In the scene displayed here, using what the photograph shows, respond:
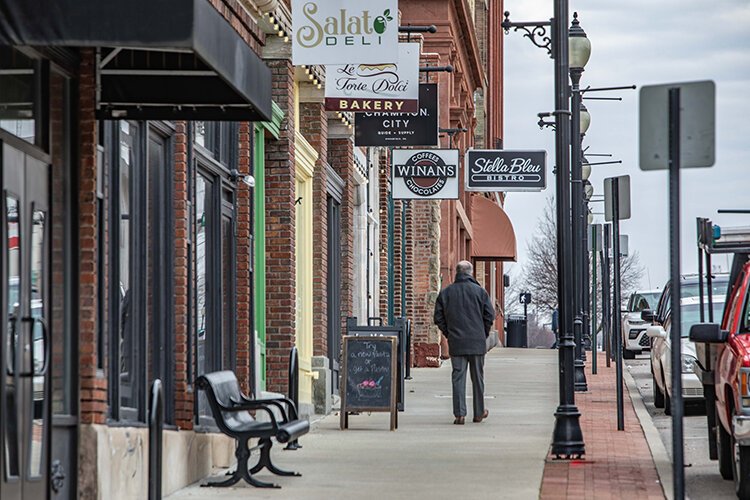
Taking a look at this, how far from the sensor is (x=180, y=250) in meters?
12.4

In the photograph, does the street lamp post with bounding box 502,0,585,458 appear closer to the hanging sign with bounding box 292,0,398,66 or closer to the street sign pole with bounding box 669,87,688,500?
the hanging sign with bounding box 292,0,398,66

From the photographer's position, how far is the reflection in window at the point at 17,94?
8.85 meters

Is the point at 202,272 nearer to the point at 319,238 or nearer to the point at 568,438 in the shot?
the point at 568,438

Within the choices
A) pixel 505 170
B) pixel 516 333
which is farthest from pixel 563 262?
pixel 516 333

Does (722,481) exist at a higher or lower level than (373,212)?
lower

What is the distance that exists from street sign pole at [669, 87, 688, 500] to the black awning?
2.63 m

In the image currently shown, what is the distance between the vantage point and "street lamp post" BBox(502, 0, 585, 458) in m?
14.3

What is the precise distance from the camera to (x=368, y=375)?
17906 mm

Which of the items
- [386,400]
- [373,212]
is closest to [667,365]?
[386,400]

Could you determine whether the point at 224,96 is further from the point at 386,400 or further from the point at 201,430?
the point at 386,400

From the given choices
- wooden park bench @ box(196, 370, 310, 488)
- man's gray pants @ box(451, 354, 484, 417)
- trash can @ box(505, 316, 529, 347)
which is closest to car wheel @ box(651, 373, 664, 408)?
man's gray pants @ box(451, 354, 484, 417)

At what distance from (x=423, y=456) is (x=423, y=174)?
38.6 ft

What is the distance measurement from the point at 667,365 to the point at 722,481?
6078 millimetres

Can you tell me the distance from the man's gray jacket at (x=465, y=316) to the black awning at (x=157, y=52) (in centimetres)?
822
